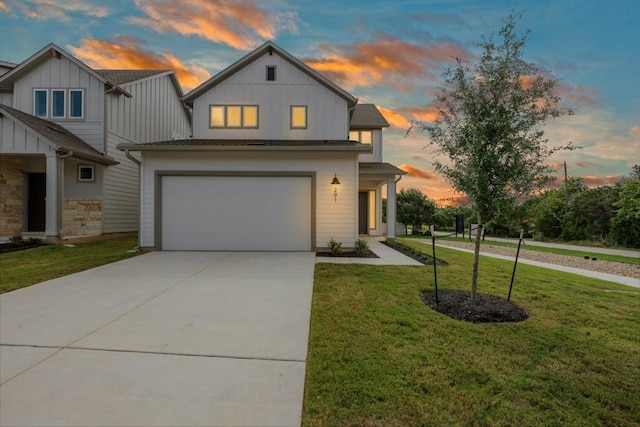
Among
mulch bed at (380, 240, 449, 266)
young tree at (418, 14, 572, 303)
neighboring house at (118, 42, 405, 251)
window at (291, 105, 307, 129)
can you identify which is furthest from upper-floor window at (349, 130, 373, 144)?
young tree at (418, 14, 572, 303)

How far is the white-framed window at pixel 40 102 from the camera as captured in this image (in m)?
12.7

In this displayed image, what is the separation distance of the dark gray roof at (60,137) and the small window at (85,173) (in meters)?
0.78

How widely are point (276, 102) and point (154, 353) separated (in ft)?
34.2

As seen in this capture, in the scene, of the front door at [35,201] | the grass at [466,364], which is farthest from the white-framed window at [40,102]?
the grass at [466,364]

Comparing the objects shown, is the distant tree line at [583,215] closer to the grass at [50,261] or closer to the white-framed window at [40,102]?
the grass at [50,261]

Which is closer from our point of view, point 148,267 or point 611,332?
point 611,332

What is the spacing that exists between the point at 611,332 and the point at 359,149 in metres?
6.90

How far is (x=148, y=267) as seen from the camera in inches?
279

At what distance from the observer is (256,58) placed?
461 inches

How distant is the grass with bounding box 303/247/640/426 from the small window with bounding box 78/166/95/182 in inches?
492

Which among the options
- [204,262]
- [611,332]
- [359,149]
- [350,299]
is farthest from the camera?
[359,149]

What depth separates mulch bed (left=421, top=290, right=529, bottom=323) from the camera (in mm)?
4172

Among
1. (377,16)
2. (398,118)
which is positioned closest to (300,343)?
(377,16)

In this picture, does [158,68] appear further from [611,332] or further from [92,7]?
[611,332]
